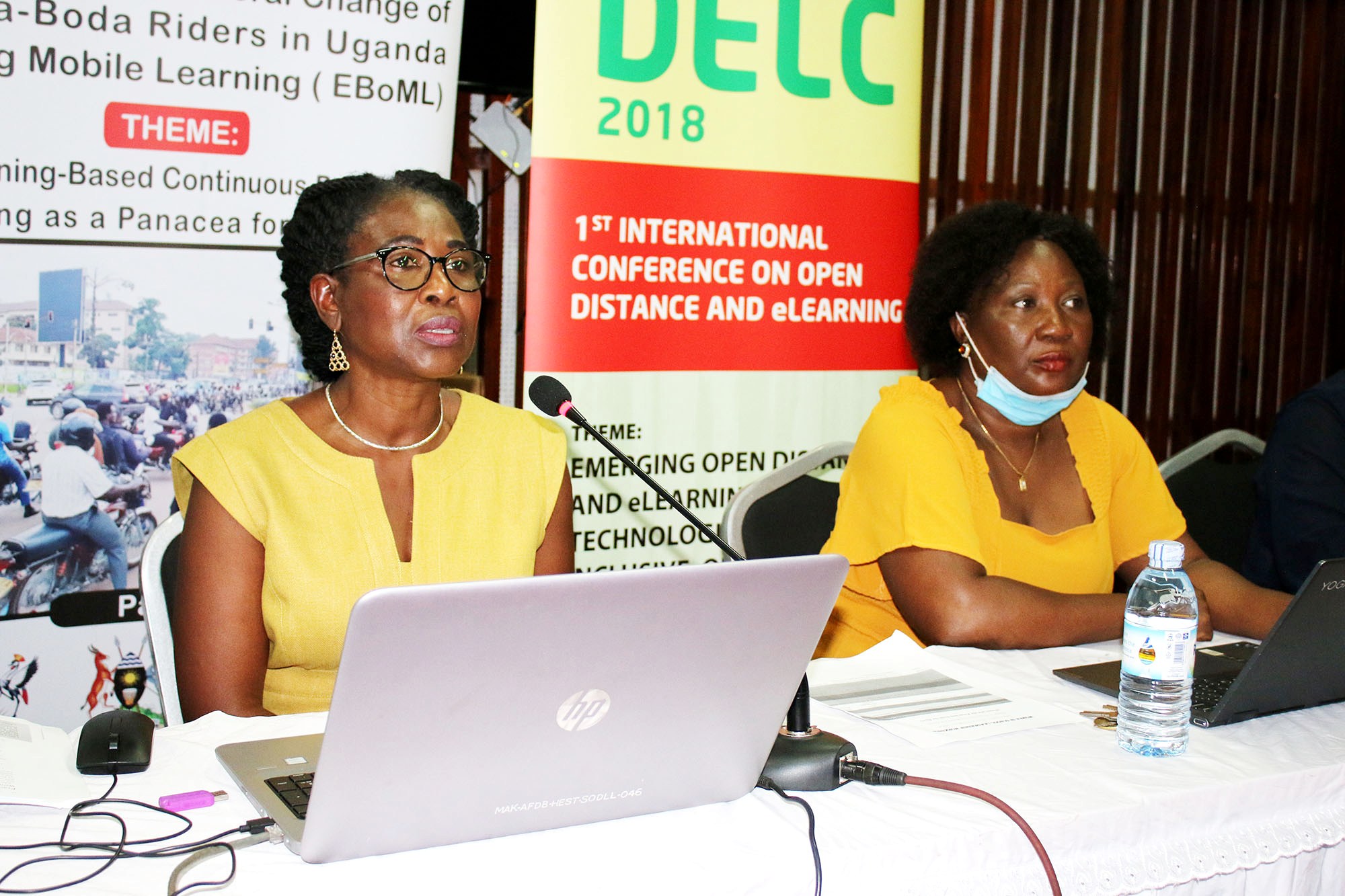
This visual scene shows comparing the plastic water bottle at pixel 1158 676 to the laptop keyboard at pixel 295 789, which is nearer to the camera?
the laptop keyboard at pixel 295 789

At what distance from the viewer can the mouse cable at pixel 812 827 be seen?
3.61ft

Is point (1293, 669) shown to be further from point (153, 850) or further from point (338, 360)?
point (338, 360)

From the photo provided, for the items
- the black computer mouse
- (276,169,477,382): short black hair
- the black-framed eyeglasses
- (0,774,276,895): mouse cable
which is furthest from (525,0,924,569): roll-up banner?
(0,774,276,895): mouse cable

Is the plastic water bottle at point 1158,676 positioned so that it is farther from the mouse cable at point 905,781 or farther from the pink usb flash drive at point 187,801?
the pink usb flash drive at point 187,801

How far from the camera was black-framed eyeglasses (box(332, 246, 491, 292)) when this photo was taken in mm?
1933

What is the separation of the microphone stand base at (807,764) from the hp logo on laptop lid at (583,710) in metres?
0.29

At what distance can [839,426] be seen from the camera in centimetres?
322

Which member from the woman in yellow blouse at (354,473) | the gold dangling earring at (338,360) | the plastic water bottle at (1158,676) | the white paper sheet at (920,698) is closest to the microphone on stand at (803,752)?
the white paper sheet at (920,698)

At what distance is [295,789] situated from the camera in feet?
3.90

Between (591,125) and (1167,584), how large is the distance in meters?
1.80

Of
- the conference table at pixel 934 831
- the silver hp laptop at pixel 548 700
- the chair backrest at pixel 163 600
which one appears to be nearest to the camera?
the silver hp laptop at pixel 548 700

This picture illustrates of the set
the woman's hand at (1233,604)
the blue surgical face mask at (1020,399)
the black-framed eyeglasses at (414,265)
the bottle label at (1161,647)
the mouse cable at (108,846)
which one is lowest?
the mouse cable at (108,846)

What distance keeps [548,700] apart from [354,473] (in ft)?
3.28

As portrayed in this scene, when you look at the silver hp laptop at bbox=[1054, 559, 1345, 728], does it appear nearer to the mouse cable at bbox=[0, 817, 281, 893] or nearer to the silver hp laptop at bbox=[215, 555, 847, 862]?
the silver hp laptop at bbox=[215, 555, 847, 862]
